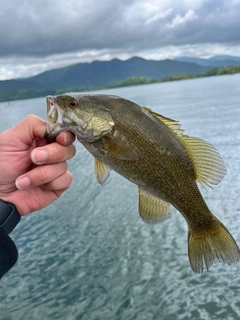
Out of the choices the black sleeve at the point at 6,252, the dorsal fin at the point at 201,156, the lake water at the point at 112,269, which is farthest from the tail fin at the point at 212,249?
the lake water at the point at 112,269

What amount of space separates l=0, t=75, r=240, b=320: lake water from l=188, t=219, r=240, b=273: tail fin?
7.87 m

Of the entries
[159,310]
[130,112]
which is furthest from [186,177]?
[159,310]

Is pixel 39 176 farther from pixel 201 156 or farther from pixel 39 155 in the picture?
pixel 201 156

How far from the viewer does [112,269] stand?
1251 centimetres

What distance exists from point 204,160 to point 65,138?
48.5 inches

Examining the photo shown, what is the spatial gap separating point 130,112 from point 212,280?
9940 mm

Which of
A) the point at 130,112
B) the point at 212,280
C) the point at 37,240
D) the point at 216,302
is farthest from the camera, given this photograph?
the point at 37,240

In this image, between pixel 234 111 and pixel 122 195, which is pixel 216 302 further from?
pixel 234 111

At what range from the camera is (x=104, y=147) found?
9.46ft

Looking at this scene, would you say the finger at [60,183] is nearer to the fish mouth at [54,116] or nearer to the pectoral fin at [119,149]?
the fish mouth at [54,116]

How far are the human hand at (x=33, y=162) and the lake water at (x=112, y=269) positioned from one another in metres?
7.66

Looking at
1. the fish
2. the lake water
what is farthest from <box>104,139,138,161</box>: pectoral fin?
the lake water

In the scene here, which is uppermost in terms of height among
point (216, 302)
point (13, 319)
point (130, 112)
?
point (130, 112)

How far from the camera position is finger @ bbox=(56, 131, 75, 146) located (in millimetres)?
3109
